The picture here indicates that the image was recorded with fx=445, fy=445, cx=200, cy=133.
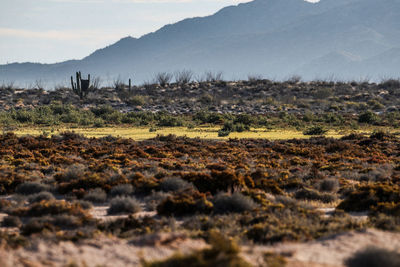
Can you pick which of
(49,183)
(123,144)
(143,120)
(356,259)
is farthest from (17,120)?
(356,259)

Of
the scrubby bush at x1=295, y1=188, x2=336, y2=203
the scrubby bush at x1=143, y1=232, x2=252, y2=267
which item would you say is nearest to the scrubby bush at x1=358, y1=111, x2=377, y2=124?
the scrubby bush at x1=295, y1=188, x2=336, y2=203

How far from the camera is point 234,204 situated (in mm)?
10133

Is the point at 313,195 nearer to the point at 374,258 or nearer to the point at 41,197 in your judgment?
the point at 374,258

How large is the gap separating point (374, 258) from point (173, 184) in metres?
6.90

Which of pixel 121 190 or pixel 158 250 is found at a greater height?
pixel 158 250

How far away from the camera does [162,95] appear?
6769 cm

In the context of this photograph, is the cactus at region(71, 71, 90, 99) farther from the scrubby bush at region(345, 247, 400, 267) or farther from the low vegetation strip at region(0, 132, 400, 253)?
the scrubby bush at region(345, 247, 400, 267)

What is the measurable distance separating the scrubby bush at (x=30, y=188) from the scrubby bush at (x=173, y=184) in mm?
3259

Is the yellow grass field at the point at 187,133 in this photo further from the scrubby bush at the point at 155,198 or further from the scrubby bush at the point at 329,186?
the scrubby bush at the point at 155,198

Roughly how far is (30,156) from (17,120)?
22385 millimetres

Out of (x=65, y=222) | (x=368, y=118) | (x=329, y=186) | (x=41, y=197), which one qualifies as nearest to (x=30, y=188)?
(x=41, y=197)

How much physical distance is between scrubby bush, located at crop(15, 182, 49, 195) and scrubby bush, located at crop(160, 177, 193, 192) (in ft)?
10.7

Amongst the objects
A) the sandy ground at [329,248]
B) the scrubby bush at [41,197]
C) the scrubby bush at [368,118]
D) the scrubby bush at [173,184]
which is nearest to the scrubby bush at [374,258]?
the sandy ground at [329,248]

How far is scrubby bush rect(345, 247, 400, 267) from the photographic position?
6.03 metres
